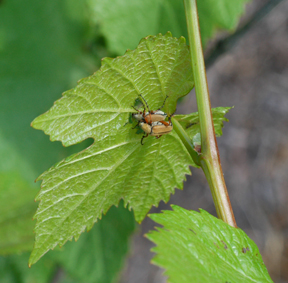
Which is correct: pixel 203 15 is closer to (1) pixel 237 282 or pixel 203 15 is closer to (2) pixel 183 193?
(1) pixel 237 282

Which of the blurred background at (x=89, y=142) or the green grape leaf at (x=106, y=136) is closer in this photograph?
the green grape leaf at (x=106, y=136)

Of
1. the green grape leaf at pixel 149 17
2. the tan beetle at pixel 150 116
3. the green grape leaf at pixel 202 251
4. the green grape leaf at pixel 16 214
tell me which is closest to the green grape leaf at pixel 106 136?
the tan beetle at pixel 150 116

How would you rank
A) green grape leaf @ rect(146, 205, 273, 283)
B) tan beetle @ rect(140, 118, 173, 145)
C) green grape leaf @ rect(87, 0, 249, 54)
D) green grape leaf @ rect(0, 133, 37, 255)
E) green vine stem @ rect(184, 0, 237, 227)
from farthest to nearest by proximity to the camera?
green grape leaf @ rect(0, 133, 37, 255)
green grape leaf @ rect(87, 0, 249, 54)
tan beetle @ rect(140, 118, 173, 145)
green vine stem @ rect(184, 0, 237, 227)
green grape leaf @ rect(146, 205, 273, 283)

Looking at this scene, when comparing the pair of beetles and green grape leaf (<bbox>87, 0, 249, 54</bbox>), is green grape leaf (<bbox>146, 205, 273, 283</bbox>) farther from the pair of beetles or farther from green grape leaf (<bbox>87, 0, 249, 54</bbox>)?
green grape leaf (<bbox>87, 0, 249, 54</bbox>)

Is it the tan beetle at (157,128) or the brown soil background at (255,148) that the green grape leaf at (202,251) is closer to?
the tan beetle at (157,128)

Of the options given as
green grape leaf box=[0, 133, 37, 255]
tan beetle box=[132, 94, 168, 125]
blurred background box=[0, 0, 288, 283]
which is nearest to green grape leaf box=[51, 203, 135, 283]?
blurred background box=[0, 0, 288, 283]

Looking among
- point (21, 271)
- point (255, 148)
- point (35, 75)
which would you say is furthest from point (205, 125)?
point (255, 148)


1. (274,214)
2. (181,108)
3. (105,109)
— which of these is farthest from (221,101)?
(105,109)
